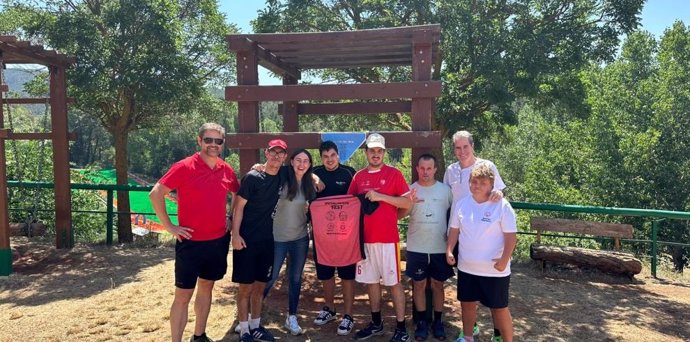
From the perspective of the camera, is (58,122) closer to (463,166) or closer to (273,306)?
(273,306)

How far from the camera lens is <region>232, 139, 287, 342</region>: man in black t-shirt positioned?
3.71 metres

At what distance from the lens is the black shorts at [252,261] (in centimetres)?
374

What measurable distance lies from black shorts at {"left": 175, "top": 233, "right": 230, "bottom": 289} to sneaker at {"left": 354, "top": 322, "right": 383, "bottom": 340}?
1.24 meters

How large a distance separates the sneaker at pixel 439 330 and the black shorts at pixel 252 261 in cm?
144

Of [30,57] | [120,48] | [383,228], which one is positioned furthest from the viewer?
[120,48]

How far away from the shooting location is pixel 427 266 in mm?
3885

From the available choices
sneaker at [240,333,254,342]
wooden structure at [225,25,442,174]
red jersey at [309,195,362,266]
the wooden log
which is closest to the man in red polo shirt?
sneaker at [240,333,254,342]

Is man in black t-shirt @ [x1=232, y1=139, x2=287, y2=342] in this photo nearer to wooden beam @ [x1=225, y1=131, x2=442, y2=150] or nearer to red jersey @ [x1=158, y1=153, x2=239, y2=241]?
red jersey @ [x1=158, y1=153, x2=239, y2=241]

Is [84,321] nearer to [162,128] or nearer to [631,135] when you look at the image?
[162,128]

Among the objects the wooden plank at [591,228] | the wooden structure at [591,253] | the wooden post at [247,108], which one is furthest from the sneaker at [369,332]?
the wooden plank at [591,228]

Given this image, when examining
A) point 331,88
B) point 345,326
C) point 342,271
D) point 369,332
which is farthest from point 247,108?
point 369,332

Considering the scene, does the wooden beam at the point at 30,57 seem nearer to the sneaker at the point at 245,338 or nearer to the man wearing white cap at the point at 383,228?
the sneaker at the point at 245,338

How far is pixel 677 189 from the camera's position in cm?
1552

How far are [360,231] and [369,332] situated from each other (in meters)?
0.84
